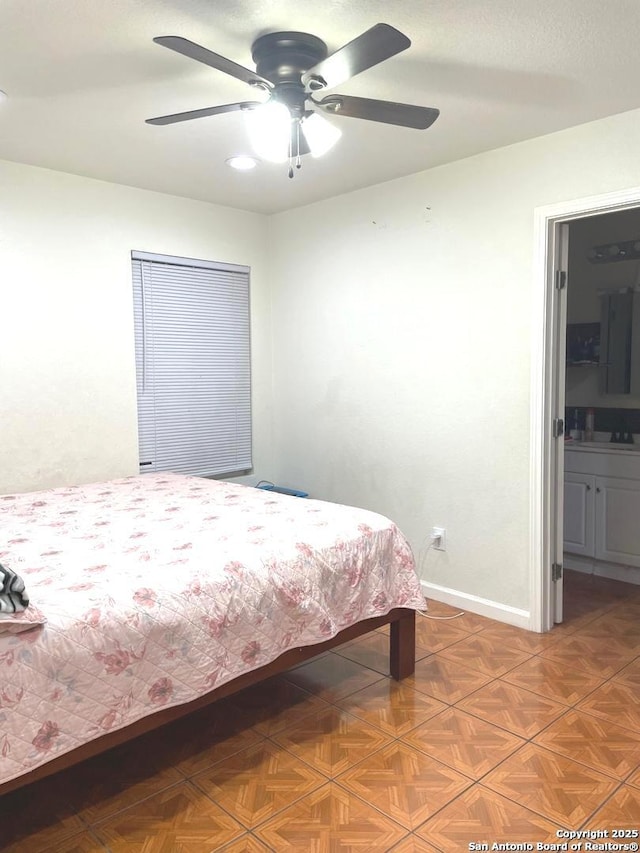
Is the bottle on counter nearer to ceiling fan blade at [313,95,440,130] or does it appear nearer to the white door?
the white door

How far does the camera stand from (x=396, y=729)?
2.43 m

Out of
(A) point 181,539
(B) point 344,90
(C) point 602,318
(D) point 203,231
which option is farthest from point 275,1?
(C) point 602,318

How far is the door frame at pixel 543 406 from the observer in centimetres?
312

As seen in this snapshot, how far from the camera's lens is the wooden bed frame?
69.3 inches

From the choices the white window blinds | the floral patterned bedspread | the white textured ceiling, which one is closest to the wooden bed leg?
the floral patterned bedspread

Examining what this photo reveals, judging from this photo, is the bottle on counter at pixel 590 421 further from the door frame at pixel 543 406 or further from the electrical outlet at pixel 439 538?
the electrical outlet at pixel 439 538

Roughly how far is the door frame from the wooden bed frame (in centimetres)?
83

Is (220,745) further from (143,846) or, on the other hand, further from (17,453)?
(17,453)

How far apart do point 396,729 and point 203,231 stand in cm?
321

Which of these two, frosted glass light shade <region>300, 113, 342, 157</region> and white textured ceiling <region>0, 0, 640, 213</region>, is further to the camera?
frosted glass light shade <region>300, 113, 342, 157</region>

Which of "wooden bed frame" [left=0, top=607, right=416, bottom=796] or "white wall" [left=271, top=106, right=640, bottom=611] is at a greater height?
"white wall" [left=271, top=106, right=640, bottom=611]

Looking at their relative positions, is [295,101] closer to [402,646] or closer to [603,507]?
[402,646]

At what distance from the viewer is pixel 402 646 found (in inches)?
110

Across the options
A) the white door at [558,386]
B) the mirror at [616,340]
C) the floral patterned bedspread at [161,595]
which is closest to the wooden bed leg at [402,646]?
the floral patterned bedspread at [161,595]
